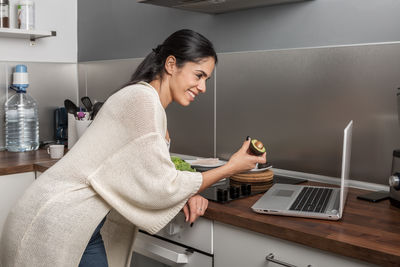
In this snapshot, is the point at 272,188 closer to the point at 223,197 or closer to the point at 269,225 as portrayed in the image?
the point at 223,197

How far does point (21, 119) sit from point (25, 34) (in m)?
0.45

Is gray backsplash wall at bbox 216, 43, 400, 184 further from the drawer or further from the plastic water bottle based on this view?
the plastic water bottle

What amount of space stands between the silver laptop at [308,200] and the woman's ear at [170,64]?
1.54 feet

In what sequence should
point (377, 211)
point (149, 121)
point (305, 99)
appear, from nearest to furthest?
point (149, 121) < point (377, 211) < point (305, 99)

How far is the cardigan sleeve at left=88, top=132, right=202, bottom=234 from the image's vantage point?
1174 mm

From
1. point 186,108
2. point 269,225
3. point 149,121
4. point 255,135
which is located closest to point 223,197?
point 269,225

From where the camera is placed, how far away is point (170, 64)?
1399mm

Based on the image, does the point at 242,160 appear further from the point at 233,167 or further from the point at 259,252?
the point at 259,252

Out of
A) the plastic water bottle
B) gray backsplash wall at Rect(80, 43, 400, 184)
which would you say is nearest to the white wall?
the plastic water bottle

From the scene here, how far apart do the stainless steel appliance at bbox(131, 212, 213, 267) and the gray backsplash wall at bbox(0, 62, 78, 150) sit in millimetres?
1315

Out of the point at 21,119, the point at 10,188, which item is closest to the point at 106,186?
the point at 10,188

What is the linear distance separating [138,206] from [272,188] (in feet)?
1.77

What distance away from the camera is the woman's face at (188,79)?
139cm

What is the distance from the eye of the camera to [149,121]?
1180 mm
